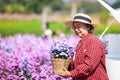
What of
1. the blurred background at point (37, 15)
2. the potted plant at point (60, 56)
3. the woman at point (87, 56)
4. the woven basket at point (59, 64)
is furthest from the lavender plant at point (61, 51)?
the blurred background at point (37, 15)

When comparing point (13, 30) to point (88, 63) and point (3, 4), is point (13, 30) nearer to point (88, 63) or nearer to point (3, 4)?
point (88, 63)

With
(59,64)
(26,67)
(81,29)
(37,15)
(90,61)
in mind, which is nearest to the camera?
(90,61)

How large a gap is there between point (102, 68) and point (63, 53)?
2.61 ft

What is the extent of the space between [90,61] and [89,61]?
1cm

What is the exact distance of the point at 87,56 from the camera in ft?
17.9

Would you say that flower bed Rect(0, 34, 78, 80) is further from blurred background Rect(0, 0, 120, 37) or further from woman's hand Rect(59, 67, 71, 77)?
blurred background Rect(0, 0, 120, 37)

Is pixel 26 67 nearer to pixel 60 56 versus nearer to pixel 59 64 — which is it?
pixel 60 56

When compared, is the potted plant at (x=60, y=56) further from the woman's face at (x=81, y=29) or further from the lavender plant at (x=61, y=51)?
the woman's face at (x=81, y=29)

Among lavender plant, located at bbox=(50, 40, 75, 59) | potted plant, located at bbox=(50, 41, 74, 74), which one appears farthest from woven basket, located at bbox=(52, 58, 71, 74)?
lavender plant, located at bbox=(50, 40, 75, 59)

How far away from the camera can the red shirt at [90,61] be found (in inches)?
214

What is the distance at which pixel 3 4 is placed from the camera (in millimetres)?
70688

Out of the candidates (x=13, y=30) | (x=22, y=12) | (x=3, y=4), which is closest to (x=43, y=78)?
(x=13, y=30)

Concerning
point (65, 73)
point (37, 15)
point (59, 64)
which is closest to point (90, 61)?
point (65, 73)

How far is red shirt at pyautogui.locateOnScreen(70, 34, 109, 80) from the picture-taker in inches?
214
